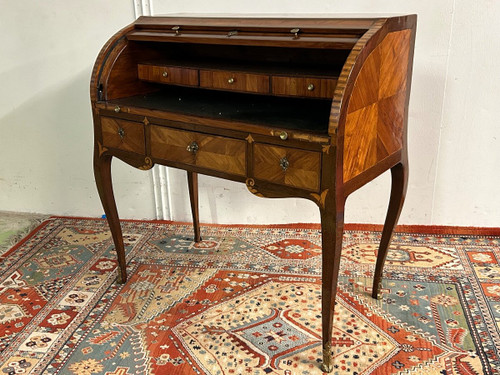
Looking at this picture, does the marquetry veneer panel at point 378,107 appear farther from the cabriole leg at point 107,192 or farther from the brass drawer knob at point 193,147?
the cabriole leg at point 107,192

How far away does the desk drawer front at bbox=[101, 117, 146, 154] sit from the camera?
2400mm

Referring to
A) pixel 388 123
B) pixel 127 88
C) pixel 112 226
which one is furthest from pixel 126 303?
pixel 388 123

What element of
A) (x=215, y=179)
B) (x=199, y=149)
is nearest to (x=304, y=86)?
(x=199, y=149)

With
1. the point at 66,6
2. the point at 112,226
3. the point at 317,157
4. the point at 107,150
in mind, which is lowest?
the point at 112,226

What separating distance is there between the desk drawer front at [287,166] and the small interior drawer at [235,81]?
0.31 m

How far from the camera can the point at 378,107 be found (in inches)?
81.0

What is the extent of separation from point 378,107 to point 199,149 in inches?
27.7

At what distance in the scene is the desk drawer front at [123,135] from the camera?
94.5 inches

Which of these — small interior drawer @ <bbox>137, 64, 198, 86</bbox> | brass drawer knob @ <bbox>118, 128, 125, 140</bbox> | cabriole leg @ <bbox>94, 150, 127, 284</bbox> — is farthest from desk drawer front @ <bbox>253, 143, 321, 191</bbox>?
cabriole leg @ <bbox>94, 150, 127, 284</bbox>

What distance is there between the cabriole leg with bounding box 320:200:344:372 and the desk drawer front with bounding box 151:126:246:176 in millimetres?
390

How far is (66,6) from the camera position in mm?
3312

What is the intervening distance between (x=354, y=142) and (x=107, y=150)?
1.17m

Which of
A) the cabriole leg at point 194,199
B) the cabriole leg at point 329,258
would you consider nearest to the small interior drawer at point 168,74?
the cabriole leg at point 194,199

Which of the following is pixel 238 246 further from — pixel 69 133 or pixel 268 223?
pixel 69 133
